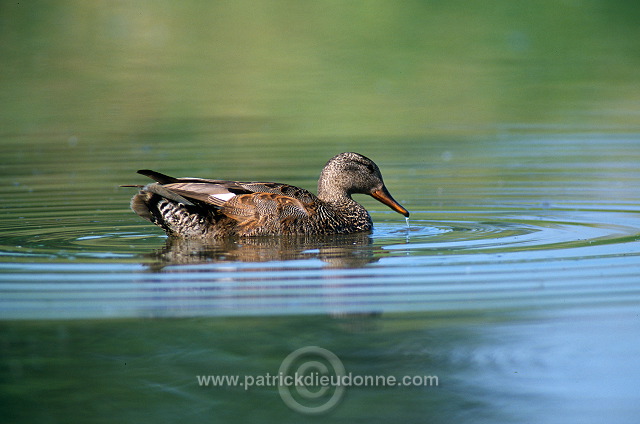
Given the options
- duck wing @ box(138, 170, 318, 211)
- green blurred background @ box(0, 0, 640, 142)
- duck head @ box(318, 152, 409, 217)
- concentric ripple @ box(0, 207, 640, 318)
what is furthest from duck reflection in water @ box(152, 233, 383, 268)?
green blurred background @ box(0, 0, 640, 142)

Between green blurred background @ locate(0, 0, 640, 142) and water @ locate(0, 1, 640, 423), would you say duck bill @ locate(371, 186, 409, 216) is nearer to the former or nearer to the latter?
water @ locate(0, 1, 640, 423)

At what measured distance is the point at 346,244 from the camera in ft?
30.0

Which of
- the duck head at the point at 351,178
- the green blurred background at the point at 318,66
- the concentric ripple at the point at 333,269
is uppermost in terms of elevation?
the green blurred background at the point at 318,66

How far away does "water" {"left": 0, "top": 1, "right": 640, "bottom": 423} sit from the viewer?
18.6 feet

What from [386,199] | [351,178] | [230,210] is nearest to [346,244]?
[230,210]

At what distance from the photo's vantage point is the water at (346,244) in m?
5.66

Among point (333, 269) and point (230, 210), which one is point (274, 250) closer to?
point (230, 210)

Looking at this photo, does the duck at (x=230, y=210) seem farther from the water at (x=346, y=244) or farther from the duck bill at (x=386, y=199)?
the duck bill at (x=386, y=199)

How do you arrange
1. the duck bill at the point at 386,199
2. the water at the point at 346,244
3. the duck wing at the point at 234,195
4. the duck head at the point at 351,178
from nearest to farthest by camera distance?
the water at the point at 346,244 < the duck wing at the point at 234,195 < the duck bill at the point at 386,199 < the duck head at the point at 351,178

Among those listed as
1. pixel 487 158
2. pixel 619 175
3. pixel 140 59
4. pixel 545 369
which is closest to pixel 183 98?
pixel 140 59

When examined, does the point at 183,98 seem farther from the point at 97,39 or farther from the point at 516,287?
the point at 516,287

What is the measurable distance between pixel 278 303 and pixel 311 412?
5.02 ft

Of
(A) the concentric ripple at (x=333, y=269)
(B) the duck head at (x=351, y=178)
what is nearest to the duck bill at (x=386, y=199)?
(B) the duck head at (x=351, y=178)

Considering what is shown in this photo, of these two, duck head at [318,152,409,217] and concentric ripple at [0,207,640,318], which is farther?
duck head at [318,152,409,217]
